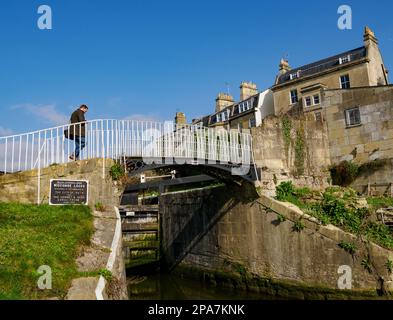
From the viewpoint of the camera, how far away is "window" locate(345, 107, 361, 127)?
2062cm

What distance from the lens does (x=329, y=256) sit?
49.9 ft

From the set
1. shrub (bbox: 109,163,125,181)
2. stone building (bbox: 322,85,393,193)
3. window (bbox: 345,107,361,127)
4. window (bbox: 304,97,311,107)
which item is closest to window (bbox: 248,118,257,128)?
window (bbox: 304,97,311,107)

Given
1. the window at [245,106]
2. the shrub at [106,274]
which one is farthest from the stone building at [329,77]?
the shrub at [106,274]

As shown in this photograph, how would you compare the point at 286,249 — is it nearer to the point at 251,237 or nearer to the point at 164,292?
the point at 251,237

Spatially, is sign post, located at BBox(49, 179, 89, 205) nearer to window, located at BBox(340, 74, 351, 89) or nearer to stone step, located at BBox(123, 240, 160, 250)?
stone step, located at BBox(123, 240, 160, 250)

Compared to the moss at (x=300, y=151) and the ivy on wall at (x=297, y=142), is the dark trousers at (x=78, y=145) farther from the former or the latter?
the moss at (x=300, y=151)

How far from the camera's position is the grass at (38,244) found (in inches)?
259

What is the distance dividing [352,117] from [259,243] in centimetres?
907

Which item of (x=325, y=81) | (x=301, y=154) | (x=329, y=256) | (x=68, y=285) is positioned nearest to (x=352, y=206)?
(x=329, y=256)

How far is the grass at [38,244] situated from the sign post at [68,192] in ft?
1.23

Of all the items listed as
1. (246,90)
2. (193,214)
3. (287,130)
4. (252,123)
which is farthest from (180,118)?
(287,130)

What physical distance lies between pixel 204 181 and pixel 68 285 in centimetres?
2298

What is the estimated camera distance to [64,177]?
10.9m

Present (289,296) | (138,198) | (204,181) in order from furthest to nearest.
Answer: (138,198) < (204,181) < (289,296)
